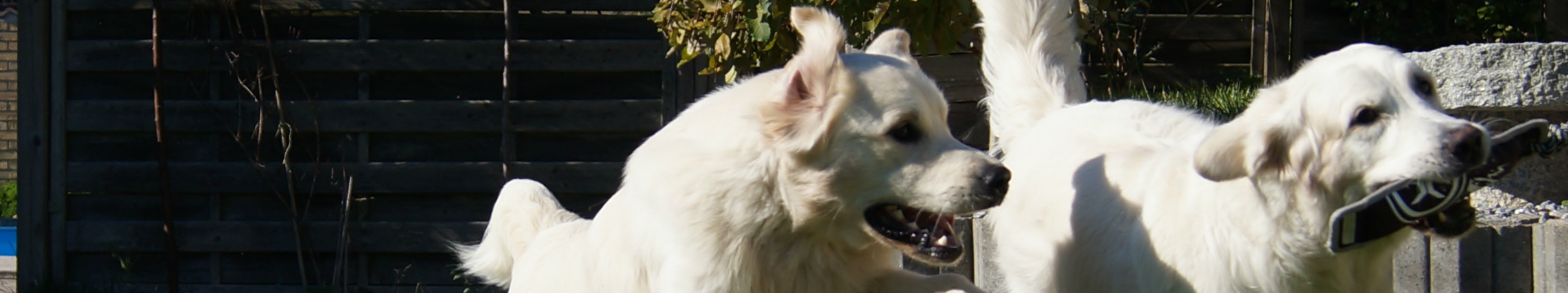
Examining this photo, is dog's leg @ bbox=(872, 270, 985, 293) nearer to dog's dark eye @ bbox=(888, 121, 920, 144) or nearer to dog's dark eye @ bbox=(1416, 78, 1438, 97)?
dog's dark eye @ bbox=(888, 121, 920, 144)

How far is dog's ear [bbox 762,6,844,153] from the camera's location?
2924mm

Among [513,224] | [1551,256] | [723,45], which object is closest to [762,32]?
[723,45]

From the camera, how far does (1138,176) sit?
3408mm

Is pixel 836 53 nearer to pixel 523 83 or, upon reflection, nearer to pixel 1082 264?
pixel 1082 264

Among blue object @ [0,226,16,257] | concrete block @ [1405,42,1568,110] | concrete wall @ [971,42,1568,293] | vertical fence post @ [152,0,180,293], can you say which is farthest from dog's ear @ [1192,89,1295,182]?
blue object @ [0,226,16,257]

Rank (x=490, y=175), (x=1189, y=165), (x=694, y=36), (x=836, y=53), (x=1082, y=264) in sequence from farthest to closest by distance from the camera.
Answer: (x=490, y=175) → (x=694, y=36) → (x=1082, y=264) → (x=1189, y=165) → (x=836, y=53)

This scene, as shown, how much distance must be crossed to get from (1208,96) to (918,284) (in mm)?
4207

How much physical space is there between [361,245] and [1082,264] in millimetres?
5256

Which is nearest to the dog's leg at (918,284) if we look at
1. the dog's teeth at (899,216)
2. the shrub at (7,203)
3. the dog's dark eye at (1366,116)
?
the dog's teeth at (899,216)

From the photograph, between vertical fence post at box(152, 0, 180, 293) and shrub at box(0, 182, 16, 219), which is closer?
vertical fence post at box(152, 0, 180, 293)

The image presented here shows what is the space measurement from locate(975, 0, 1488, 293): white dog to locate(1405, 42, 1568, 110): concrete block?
170cm

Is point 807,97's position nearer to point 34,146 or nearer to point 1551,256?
point 1551,256

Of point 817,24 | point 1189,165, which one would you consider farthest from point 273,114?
point 1189,165

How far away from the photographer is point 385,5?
7.47 metres
